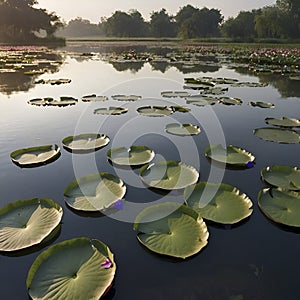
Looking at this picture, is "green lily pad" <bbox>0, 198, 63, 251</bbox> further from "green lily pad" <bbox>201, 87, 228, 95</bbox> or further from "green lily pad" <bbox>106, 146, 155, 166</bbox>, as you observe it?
"green lily pad" <bbox>201, 87, 228, 95</bbox>

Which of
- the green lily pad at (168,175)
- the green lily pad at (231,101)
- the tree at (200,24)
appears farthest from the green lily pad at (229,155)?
the tree at (200,24)

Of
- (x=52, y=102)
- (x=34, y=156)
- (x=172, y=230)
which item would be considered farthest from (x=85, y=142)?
(x=52, y=102)

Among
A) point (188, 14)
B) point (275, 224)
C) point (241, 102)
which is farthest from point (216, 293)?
point (188, 14)

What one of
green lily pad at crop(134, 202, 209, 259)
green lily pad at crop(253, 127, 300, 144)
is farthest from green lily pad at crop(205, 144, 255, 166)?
green lily pad at crop(134, 202, 209, 259)

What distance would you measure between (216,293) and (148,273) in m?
0.43

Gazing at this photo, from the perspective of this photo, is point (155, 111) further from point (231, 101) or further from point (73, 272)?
A: point (73, 272)

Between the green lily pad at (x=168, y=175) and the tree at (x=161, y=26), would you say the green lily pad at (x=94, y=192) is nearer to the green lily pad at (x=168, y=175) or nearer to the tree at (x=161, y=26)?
the green lily pad at (x=168, y=175)

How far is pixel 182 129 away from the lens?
4.34 m

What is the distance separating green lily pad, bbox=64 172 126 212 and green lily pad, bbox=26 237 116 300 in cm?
52

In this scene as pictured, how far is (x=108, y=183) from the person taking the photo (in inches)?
105

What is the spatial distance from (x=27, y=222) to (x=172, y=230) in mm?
1087

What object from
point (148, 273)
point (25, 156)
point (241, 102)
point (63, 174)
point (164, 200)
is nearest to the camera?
point (148, 273)

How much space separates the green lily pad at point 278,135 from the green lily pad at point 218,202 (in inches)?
73.3

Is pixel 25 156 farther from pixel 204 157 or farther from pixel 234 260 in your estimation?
pixel 234 260
